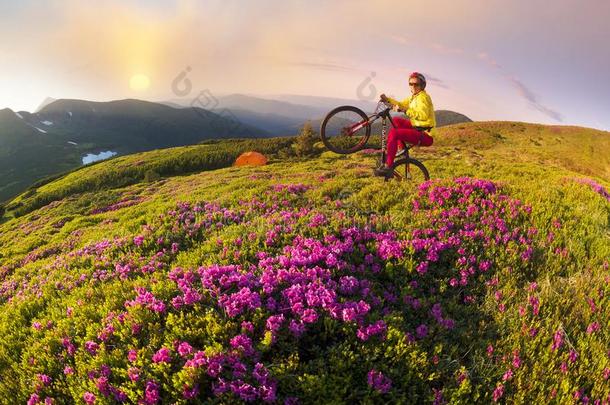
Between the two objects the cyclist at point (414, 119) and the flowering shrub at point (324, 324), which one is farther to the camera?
the cyclist at point (414, 119)

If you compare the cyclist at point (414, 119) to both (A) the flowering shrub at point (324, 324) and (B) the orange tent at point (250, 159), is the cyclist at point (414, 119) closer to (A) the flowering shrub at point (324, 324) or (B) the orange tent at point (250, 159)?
(A) the flowering shrub at point (324, 324)

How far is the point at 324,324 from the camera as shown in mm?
4668

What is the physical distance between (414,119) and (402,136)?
2.25ft

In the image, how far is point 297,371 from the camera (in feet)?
13.6

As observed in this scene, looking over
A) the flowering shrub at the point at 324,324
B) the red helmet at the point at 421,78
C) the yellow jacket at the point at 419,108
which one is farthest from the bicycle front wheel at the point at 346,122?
the flowering shrub at the point at 324,324

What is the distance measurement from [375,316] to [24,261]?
14619mm

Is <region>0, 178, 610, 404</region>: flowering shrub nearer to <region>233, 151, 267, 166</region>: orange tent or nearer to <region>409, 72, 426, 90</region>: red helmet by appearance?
<region>409, 72, 426, 90</region>: red helmet

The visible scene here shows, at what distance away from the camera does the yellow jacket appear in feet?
34.4

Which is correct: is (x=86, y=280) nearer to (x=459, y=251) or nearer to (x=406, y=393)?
(x=406, y=393)

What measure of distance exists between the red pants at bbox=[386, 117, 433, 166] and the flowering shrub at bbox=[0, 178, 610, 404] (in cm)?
386

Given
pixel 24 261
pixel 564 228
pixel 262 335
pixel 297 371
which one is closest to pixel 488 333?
pixel 297 371

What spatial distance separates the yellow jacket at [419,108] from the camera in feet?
34.4

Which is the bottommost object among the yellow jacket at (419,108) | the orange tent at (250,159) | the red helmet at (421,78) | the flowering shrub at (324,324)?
the flowering shrub at (324,324)

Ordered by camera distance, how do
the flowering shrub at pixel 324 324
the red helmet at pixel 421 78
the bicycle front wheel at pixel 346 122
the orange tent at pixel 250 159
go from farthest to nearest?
1. the orange tent at pixel 250 159
2. the bicycle front wheel at pixel 346 122
3. the red helmet at pixel 421 78
4. the flowering shrub at pixel 324 324
